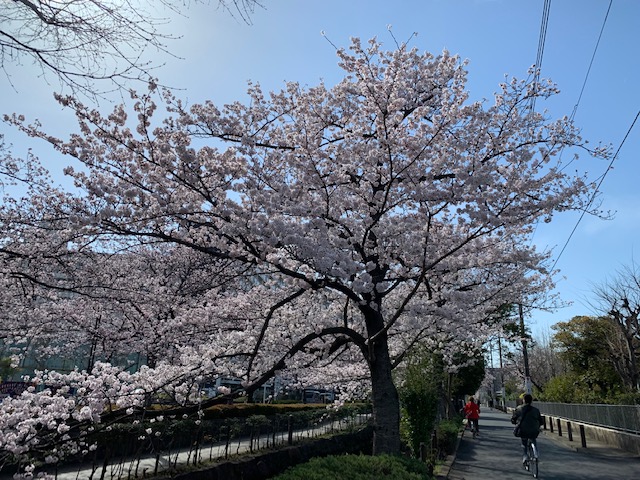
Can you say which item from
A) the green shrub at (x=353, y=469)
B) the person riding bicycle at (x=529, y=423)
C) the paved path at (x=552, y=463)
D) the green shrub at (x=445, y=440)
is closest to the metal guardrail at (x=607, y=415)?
the paved path at (x=552, y=463)

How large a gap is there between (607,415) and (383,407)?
11.6 metres

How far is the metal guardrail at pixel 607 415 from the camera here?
13.1m

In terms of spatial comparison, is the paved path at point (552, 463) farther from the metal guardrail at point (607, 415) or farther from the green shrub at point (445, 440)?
the metal guardrail at point (607, 415)

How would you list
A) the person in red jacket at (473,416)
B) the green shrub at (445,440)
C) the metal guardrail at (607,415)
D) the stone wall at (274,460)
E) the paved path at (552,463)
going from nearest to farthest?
the stone wall at (274,460)
the paved path at (552,463)
the metal guardrail at (607,415)
the green shrub at (445,440)
the person in red jacket at (473,416)

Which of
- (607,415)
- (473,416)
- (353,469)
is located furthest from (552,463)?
(473,416)

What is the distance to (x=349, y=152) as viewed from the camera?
864 centimetres

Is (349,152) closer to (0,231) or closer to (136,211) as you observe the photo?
(136,211)

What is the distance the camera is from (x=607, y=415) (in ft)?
50.8

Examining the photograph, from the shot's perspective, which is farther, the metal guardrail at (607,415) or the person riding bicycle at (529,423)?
the metal guardrail at (607,415)

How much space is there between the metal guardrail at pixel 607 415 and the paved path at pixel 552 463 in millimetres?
795

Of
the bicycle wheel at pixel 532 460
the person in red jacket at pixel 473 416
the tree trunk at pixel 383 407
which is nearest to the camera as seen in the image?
the tree trunk at pixel 383 407

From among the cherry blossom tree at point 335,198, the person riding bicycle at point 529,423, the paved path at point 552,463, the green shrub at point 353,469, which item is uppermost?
the cherry blossom tree at point 335,198

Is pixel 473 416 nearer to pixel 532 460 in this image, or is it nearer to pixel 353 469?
pixel 532 460

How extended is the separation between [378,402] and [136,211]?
211 inches
